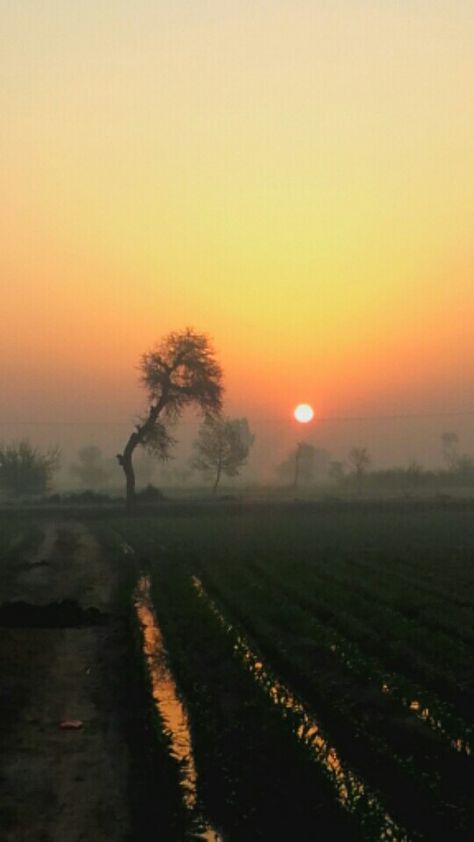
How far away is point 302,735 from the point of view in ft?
37.0

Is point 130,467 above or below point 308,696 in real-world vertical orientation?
above

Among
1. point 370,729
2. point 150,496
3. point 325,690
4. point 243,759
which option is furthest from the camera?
point 150,496

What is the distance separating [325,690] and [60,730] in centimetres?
430

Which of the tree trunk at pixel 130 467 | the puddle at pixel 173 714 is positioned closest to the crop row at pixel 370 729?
the puddle at pixel 173 714

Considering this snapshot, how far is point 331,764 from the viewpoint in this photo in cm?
1023

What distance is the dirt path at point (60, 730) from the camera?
897 centimetres

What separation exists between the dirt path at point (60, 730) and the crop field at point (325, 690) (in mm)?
1072

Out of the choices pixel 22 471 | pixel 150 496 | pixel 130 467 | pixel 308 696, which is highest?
pixel 22 471

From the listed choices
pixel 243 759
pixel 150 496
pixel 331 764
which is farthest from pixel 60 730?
pixel 150 496

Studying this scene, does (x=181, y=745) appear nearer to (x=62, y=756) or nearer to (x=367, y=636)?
(x=62, y=756)

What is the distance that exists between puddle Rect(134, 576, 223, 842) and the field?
3 centimetres

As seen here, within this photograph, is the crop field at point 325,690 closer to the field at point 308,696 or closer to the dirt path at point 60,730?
the field at point 308,696

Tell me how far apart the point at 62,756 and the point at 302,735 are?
10.5ft

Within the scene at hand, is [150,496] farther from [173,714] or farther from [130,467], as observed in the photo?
[173,714]
